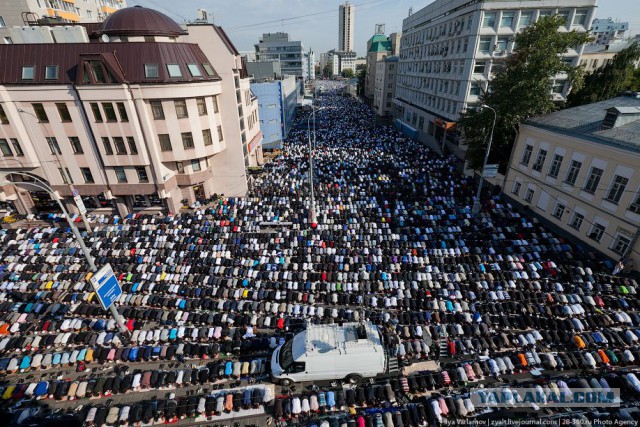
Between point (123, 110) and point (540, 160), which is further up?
point (123, 110)

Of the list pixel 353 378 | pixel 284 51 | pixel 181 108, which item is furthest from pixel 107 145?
pixel 284 51

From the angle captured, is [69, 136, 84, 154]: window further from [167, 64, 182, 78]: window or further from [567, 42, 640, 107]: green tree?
[567, 42, 640, 107]: green tree

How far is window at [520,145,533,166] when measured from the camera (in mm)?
32125

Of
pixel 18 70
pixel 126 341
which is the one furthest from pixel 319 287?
pixel 18 70

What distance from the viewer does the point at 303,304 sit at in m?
21.5

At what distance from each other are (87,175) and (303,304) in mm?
29618

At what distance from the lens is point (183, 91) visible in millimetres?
29219

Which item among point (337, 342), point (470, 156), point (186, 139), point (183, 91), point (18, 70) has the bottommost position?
point (337, 342)

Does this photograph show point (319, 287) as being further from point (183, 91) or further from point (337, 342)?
point (183, 91)

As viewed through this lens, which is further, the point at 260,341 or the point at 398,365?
the point at 260,341

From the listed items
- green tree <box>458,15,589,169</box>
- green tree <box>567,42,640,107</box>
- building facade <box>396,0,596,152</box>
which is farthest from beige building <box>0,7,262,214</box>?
green tree <box>567,42,640,107</box>

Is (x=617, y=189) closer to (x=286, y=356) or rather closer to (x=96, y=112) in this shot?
(x=286, y=356)

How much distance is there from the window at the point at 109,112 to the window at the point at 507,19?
53.9m

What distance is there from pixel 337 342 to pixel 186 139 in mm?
27154
